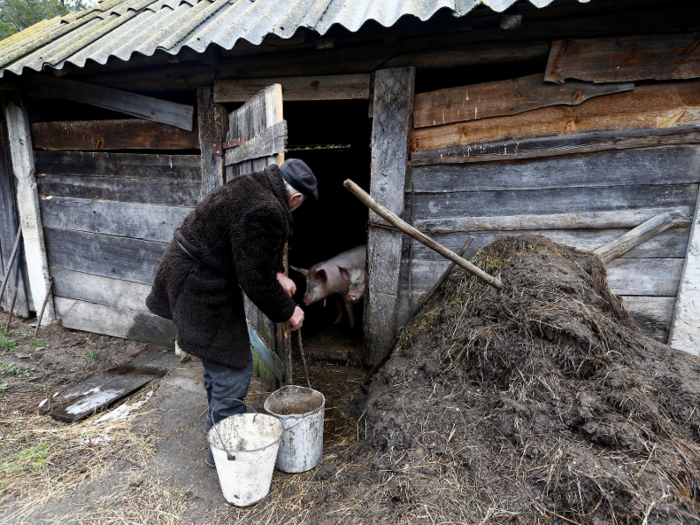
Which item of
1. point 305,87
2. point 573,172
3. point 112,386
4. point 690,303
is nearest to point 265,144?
point 305,87

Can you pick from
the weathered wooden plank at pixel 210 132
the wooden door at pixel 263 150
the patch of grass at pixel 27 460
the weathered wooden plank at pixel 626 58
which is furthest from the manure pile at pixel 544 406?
the weathered wooden plank at pixel 210 132

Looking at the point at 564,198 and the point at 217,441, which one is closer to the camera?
the point at 217,441

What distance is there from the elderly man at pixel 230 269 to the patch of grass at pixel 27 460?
1384 millimetres

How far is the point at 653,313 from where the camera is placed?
3.28m

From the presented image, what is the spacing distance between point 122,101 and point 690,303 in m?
5.64

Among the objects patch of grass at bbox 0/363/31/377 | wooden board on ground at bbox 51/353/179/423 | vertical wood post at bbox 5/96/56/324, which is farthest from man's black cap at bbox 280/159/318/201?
vertical wood post at bbox 5/96/56/324

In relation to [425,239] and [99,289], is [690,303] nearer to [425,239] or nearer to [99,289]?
[425,239]

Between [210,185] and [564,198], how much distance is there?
3.36 m

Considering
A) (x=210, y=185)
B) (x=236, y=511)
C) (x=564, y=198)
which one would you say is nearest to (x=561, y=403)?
(x=564, y=198)

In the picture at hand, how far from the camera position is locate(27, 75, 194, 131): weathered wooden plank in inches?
162

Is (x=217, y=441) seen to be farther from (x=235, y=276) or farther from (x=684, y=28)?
(x=684, y=28)

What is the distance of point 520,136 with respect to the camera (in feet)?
10.6

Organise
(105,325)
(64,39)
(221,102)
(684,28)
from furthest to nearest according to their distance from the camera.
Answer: (105,325) → (64,39) → (221,102) → (684,28)

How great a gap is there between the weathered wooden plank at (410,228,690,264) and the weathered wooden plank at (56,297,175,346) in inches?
138
